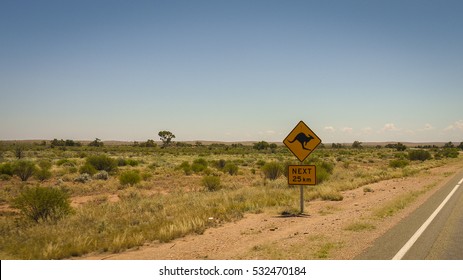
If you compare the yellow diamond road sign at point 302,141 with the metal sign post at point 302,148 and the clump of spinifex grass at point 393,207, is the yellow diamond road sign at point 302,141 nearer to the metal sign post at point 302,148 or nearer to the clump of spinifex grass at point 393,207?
the metal sign post at point 302,148

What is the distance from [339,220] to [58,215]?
32.0ft

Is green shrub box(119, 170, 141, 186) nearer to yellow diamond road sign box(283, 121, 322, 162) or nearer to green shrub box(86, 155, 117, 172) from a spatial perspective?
green shrub box(86, 155, 117, 172)

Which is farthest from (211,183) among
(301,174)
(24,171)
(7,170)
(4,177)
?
(7,170)

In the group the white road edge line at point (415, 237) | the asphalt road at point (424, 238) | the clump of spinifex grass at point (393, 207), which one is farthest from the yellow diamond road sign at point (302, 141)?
the white road edge line at point (415, 237)

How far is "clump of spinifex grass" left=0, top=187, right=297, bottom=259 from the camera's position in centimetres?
869

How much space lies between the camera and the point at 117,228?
10.9 m

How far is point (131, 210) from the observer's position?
48.8ft

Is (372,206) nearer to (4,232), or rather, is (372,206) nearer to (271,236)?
(271,236)

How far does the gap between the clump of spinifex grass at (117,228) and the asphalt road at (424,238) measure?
15.5ft

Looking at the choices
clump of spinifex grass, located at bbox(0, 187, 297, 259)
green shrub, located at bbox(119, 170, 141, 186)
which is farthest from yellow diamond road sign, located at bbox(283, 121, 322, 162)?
green shrub, located at bbox(119, 170, 141, 186)

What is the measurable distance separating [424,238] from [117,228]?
8.09 meters

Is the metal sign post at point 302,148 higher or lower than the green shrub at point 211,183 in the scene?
higher
